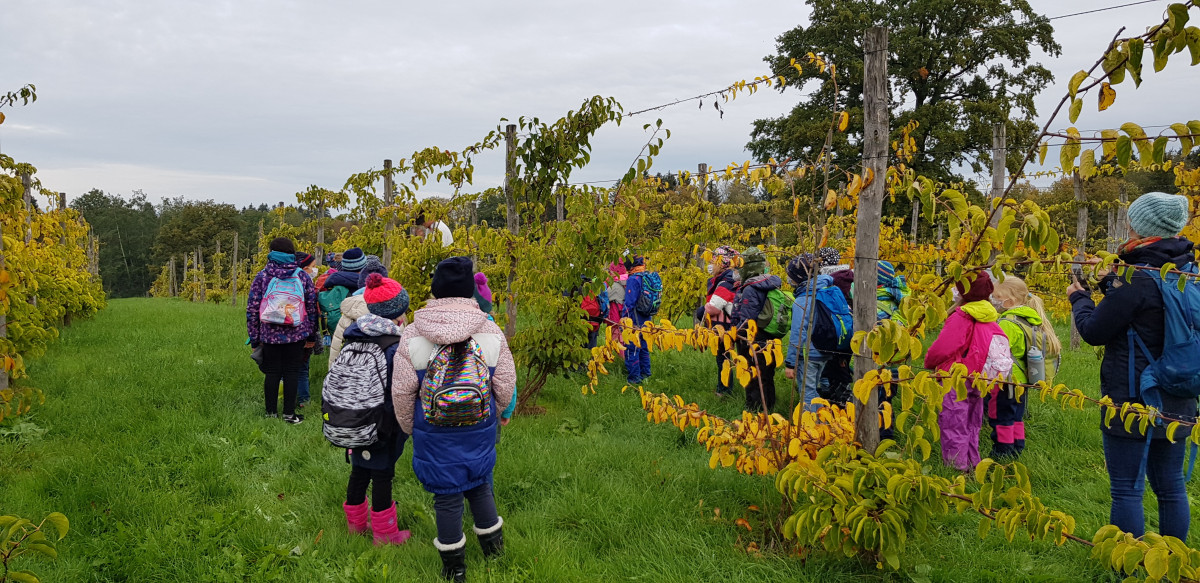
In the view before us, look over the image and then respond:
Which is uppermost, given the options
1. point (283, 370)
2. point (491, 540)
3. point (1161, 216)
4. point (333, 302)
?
point (1161, 216)

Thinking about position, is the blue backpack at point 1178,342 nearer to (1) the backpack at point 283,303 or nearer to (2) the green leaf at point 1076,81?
(2) the green leaf at point 1076,81

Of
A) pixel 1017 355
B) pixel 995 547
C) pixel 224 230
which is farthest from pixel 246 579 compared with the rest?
pixel 224 230

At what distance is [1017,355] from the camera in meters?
4.62

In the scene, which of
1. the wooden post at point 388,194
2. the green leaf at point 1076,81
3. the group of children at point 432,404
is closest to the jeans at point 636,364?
the wooden post at point 388,194

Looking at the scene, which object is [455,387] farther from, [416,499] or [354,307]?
[354,307]

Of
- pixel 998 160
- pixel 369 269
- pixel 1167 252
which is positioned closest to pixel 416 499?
pixel 369 269

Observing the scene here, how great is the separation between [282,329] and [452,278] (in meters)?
3.11

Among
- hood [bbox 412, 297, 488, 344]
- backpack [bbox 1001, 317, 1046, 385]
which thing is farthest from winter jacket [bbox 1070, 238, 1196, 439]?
hood [bbox 412, 297, 488, 344]

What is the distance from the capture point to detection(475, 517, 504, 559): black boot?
3166 mm

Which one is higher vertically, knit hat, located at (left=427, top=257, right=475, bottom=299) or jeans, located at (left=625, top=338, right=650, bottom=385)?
knit hat, located at (left=427, top=257, right=475, bottom=299)

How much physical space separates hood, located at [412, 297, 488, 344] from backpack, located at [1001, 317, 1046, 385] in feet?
13.0

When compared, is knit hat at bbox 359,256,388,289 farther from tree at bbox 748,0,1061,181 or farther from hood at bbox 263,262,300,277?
tree at bbox 748,0,1061,181

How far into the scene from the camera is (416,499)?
397 cm

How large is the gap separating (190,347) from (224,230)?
40.3 metres
